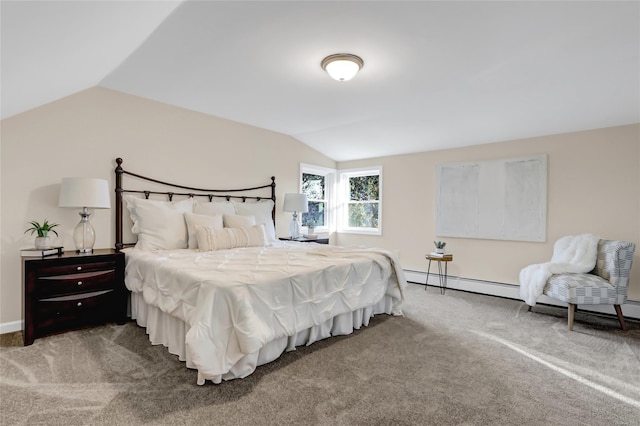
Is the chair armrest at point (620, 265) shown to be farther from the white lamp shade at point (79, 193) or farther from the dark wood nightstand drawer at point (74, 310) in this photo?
the white lamp shade at point (79, 193)

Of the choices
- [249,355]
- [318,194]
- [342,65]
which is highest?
[342,65]

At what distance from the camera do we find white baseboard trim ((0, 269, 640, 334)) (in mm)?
2961

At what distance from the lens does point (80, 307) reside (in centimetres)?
281

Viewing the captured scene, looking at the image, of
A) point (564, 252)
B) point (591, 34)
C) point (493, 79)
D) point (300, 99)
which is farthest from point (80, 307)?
point (564, 252)

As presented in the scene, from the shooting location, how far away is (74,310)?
9.12 feet

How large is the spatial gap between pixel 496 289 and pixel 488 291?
0.11 m

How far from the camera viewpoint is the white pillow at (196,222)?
3.46m

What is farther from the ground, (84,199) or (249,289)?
(84,199)

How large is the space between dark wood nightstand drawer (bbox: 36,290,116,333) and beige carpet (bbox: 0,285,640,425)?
115mm

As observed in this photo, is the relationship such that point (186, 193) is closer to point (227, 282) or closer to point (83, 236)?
point (83, 236)

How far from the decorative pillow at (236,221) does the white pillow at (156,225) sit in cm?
47

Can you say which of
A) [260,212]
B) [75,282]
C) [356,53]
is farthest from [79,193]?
[356,53]

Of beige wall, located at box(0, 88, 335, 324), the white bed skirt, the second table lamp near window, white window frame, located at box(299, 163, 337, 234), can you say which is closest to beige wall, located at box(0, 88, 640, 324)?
beige wall, located at box(0, 88, 335, 324)

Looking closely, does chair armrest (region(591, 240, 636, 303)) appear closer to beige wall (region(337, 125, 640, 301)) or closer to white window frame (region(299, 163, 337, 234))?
beige wall (region(337, 125, 640, 301))
